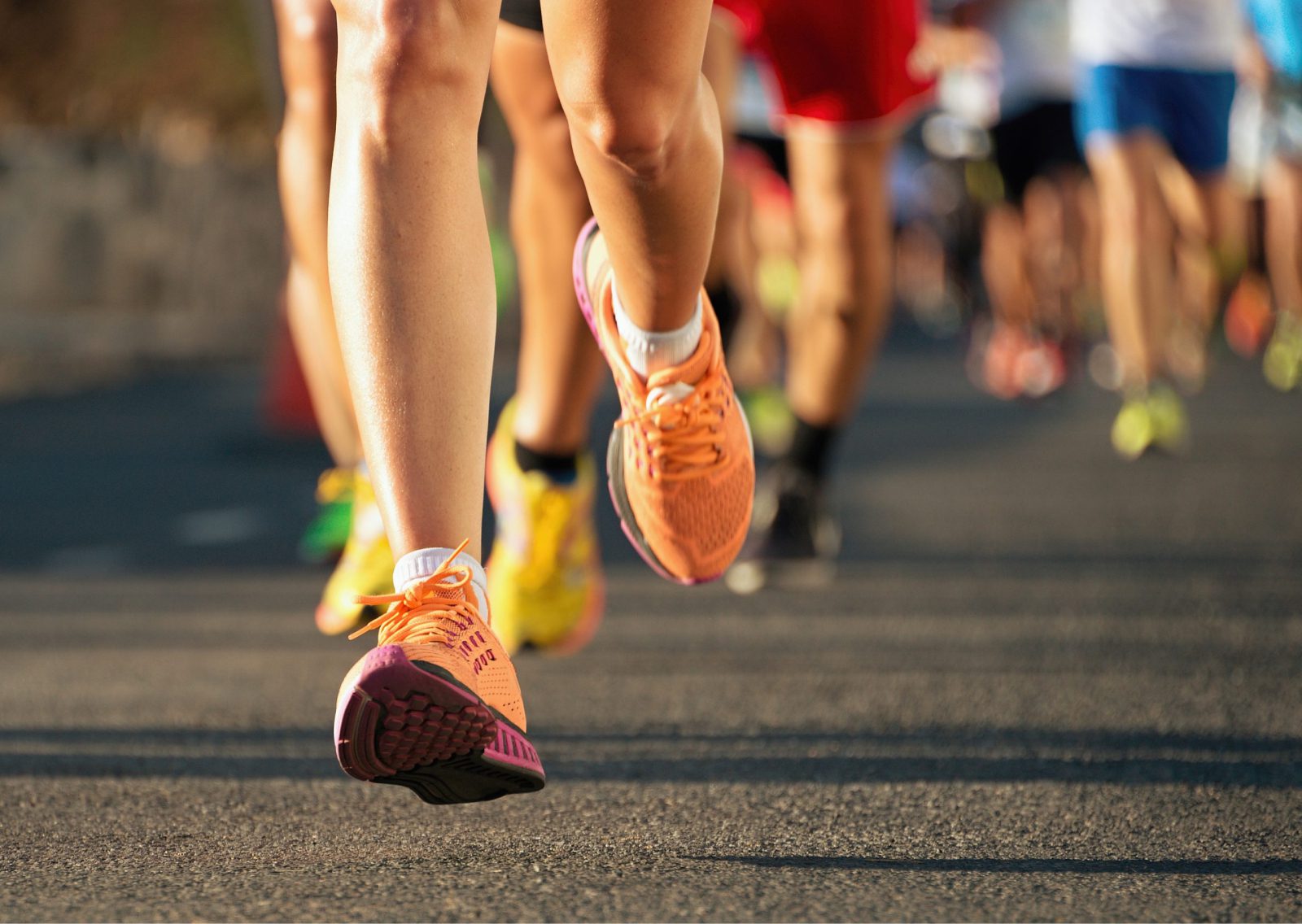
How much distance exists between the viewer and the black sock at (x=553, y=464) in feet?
10.5

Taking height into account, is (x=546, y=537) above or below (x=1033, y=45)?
below

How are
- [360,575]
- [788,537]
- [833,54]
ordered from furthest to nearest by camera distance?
[788,537] → [833,54] → [360,575]

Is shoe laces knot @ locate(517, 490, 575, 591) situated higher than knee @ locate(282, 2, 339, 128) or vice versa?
knee @ locate(282, 2, 339, 128)

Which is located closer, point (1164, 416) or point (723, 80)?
point (723, 80)

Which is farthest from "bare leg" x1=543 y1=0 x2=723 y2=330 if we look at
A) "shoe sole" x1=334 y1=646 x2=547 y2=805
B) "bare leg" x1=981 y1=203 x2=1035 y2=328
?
"bare leg" x1=981 y1=203 x2=1035 y2=328

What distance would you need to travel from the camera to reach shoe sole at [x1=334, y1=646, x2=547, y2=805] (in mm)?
1822

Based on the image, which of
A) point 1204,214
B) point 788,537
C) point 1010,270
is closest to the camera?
point 788,537

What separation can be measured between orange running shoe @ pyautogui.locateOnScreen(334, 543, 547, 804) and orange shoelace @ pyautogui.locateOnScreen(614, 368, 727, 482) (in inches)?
25.1

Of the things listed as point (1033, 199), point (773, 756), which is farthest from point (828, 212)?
point (1033, 199)

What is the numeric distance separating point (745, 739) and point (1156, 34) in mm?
4187

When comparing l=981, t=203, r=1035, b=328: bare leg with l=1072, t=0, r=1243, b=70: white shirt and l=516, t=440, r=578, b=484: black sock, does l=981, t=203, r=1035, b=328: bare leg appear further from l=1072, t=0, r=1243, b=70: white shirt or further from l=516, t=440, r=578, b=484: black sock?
l=516, t=440, r=578, b=484: black sock

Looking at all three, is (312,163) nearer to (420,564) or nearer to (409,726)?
(420,564)

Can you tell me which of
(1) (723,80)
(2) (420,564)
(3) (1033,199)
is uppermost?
(3) (1033,199)

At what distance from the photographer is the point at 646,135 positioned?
2.34 meters
